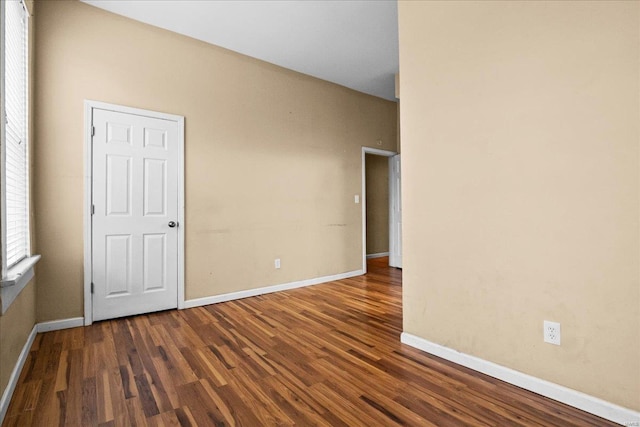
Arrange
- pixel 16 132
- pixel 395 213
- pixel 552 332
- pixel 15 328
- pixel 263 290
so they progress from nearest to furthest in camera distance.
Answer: pixel 552 332 → pixel 15 328 → pixel 16 132 → pixel 263 290 → pixel 395 213

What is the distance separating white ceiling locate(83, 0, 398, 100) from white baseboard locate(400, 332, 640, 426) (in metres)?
3.01

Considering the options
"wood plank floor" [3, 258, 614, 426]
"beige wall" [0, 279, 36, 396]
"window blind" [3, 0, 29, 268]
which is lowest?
"wood plank floor" [3, 258, 614, 426]

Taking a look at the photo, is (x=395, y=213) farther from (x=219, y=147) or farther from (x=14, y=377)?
(x=14, y=377)

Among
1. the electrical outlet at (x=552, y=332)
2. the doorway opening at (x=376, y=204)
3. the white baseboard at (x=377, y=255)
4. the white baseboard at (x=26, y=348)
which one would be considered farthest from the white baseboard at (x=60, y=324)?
the white baseboard at (x=377, y=255)

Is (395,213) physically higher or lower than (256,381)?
higher

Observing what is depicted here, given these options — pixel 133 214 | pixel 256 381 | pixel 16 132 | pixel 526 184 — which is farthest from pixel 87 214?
pixel 526 184

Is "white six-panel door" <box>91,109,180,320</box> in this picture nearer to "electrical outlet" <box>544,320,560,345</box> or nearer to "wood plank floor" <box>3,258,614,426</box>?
"wood plank floor" <box>3,258,614,426</box>

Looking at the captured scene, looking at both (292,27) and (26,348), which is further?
(292,27)

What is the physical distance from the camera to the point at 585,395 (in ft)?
5.37

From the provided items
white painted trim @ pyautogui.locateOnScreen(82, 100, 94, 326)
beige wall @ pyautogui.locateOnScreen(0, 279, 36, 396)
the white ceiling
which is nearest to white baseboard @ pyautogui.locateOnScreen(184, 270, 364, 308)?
white painted trim @ pyautogui.locateOnScreen(82, 100, 94, 326)

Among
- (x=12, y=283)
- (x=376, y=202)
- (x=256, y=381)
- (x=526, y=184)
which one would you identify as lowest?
(x=256, y=381)

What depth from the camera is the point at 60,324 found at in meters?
2.83

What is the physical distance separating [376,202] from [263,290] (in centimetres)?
372

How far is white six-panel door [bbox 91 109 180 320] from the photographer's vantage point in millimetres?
3002
